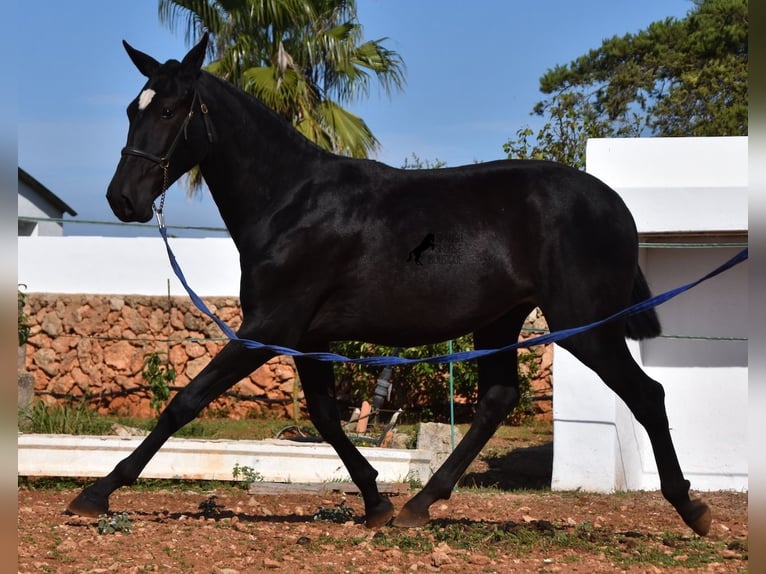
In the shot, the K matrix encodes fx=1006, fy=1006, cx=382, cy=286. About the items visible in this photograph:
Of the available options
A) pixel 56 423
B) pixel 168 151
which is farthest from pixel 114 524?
pixel 56 423

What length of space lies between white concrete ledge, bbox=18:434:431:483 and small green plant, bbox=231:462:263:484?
0.03 m

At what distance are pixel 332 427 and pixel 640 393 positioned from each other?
5.59 feet

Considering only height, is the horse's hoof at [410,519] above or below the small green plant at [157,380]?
below

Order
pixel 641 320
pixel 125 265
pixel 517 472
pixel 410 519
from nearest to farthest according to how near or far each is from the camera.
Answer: pixel 410 519 < pixel 641 320 < pixel 517 472 < pixel 125 265

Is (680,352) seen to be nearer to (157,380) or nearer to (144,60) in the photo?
(144,60)

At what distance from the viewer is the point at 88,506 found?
5242 millimetres

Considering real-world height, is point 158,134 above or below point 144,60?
below

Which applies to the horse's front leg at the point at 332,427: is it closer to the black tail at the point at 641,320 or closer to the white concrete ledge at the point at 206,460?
the black tail at the point at 641,320

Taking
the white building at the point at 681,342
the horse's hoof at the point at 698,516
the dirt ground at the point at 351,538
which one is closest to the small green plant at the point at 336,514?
the dirt ground at the point at 351,538

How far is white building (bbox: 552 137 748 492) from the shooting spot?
8.15m

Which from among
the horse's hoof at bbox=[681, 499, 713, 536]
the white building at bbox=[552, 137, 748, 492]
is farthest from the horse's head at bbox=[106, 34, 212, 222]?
the white building at bbox=[552, 137, 748, 492]

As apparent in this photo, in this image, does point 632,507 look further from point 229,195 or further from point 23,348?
point 23,348

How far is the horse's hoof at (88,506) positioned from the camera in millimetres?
5242

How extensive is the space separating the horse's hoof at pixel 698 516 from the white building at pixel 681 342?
271cm
